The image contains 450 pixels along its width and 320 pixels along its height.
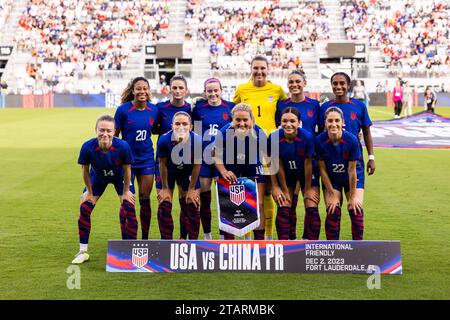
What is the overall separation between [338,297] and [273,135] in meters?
2.18

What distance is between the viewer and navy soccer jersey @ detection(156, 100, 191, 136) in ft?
29.1

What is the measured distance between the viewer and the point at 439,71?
4650 centimetres

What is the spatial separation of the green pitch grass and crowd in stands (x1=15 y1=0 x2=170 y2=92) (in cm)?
3284

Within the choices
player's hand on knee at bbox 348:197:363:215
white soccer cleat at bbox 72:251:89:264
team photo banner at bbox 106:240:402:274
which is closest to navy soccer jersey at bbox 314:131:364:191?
player's hand on knee at bbox 348:197:363:215

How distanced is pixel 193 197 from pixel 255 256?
129 cm

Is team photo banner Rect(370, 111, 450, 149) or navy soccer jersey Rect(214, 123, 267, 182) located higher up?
navy soccer jersey Rect(214, 123, 267, 182)

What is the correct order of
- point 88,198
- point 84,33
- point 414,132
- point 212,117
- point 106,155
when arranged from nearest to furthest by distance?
point 106,155 → point 88,198 → point 212,117 → point 414,132 → point 84,33

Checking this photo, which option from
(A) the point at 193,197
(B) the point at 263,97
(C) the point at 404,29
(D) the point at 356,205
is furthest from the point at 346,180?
(C) the point at 404,29

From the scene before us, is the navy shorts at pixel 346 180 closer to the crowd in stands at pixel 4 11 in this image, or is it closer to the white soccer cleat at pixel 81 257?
the white soccer cleat at pixel 81 257

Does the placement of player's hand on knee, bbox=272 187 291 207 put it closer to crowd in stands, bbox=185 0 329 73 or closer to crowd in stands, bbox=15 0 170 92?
crowd in stands, bbox=185 0 329 73

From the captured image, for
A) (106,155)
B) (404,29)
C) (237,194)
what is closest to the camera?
(237,194)

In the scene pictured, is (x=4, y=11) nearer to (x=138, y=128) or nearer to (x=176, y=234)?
(x=176, y=234)

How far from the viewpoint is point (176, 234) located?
31.5ft
